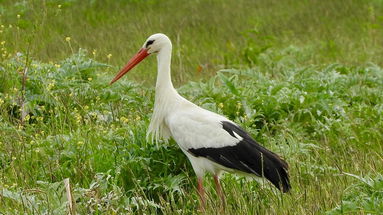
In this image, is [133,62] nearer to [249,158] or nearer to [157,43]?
[157,43]

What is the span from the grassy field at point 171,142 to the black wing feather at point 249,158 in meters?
0.12

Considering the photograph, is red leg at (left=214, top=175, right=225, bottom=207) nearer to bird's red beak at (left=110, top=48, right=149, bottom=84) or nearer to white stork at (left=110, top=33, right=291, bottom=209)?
white stork at (left=110, top=33, right=291, bottom=209)

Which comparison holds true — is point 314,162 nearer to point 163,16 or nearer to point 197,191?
point 197,191

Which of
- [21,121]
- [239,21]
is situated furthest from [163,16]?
[21,121]

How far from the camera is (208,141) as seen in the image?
6367 mm

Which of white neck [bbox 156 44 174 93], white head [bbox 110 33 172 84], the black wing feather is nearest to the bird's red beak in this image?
white head [bbox 110 33 172 84]

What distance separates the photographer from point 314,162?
7.05 meters

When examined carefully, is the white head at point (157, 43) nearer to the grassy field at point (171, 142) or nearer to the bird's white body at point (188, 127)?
the bird's white body at point (188, 127)

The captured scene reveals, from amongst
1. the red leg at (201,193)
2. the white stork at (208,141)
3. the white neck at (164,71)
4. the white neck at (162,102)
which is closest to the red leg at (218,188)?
the white stork at (208,141)

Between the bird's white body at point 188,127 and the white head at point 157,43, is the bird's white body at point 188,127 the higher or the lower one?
the lower one

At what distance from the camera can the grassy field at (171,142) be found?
218 inches

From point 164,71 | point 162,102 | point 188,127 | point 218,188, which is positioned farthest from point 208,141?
point 164,71

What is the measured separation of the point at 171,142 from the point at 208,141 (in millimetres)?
433

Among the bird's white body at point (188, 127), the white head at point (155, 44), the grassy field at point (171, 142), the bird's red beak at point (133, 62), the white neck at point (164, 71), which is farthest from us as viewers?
the bird's red beak at point (133, 62)
